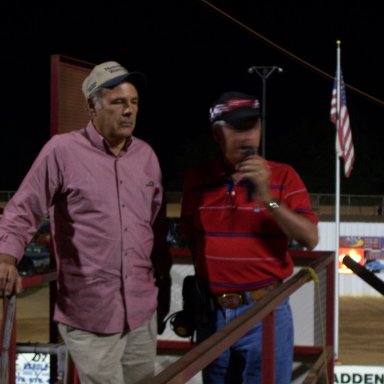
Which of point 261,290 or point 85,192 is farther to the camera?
point 261,290

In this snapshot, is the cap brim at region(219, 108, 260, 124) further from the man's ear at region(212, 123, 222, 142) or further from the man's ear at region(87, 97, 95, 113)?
the man's ear at region(87, 97, 95, 113)

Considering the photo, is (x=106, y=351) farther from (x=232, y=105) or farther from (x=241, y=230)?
(x=232, y=105)

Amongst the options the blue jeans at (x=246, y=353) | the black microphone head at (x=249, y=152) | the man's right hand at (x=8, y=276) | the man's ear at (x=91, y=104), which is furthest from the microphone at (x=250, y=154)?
the man's right hand at (x=8, y=276)

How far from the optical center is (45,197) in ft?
9.16

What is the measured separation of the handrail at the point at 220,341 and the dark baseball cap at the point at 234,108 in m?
0.65

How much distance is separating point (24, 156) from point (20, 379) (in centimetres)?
6814

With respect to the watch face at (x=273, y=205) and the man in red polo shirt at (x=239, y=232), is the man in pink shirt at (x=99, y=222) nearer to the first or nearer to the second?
the man in red polo shirt at (x=239, y=232)

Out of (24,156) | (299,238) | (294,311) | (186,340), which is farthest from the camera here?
(24,156)

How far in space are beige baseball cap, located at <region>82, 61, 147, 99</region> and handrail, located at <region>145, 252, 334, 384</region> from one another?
0.90 meters

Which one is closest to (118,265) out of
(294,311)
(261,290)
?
(261,290)

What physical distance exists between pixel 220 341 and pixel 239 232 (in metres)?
0.88

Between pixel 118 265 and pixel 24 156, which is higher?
pixel 24 156

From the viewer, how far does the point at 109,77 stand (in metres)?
2.93

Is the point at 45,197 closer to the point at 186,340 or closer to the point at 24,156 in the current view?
the point at 186,340
